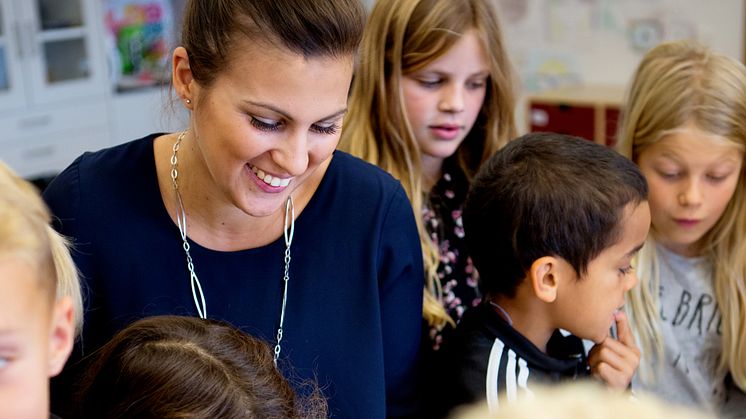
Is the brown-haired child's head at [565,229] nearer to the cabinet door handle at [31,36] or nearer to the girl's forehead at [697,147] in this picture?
the girl's forehead at [697,147]

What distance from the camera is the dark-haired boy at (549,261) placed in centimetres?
142

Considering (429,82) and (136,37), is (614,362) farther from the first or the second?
(136,37)

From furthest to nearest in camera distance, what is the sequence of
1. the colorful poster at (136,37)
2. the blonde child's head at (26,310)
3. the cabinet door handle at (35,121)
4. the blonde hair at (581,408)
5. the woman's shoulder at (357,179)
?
the colorful poster at (136,37) < the cabinet door handle at (35,121) < the woman's shoulder at (357,179) < the blonde child's head at (26,310) < the blonde hair at (581,408)

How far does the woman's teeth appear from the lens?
3.88ft

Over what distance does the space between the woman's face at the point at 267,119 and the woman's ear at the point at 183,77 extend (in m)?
0.03

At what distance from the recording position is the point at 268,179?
1.18m

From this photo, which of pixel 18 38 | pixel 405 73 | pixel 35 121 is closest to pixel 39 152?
pixel 35 121

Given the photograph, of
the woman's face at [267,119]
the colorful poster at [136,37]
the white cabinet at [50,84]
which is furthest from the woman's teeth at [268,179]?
the colorful poster at [136,37]

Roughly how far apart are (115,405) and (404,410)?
575mm

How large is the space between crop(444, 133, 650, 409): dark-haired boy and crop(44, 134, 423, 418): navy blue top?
0.15 meters

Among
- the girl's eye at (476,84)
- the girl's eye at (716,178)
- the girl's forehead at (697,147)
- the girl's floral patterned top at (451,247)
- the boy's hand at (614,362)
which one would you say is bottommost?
the boy's hand at (614,362)

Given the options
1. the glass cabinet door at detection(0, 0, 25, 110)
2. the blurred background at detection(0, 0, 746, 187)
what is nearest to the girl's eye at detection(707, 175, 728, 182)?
the blurred background at detection(0, 0, 746, 187)

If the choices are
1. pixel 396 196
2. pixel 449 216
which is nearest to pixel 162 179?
pixel 396 196

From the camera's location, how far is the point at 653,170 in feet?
5.63
